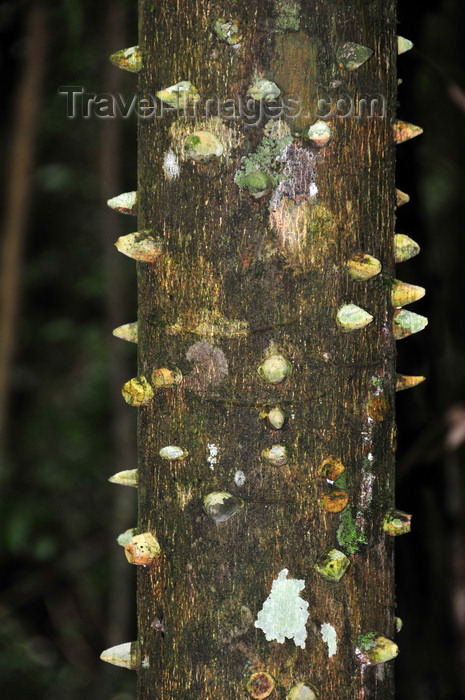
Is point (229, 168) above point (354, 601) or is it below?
above

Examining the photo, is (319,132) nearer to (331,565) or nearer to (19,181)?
(331,565)

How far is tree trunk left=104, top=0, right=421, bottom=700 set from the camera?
29.8 inches

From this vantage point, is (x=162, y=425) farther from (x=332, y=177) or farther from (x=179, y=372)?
(x=332, y=177)

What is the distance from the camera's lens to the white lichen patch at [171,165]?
79 cm

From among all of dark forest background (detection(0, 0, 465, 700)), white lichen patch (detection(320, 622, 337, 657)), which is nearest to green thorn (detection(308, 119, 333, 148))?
white lichen patch (detection(320, 622, 337, 657))

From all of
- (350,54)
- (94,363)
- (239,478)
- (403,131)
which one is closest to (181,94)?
(350,54)

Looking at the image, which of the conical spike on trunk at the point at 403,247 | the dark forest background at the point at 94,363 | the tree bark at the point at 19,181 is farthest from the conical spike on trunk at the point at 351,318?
the tree bark at the point at 19,181

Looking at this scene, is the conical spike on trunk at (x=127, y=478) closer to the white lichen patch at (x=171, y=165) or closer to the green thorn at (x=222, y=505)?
the green thorn at (x=222, y=505)

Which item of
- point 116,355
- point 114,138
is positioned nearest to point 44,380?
point 116,355

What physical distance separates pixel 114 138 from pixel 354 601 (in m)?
2.66

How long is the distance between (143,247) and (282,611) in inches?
15.4

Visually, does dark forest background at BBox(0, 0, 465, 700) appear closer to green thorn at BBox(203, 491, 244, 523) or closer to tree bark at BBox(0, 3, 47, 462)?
tree bark at BBox(0, 3, 47, 462)

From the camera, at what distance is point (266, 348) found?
29.8 inches

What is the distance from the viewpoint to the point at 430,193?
3021 millimetres
